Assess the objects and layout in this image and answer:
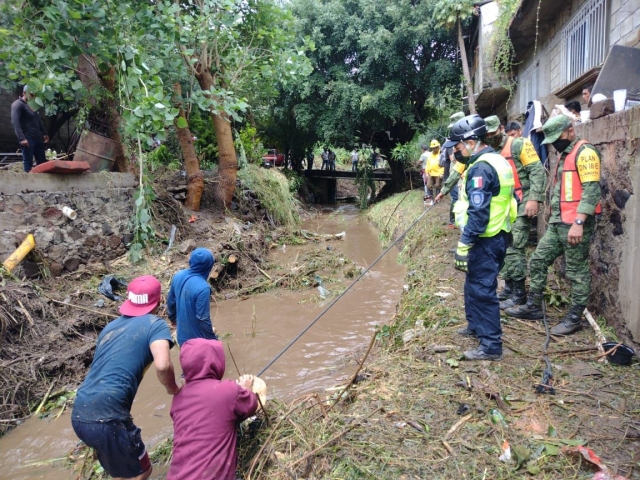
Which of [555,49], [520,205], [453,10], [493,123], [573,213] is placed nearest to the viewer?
[573,213]

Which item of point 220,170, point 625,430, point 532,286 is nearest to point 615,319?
point 532,286

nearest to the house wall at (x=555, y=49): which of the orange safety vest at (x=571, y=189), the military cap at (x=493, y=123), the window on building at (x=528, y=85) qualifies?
the window on building at (x=528, y=85)

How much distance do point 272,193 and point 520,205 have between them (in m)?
8.04

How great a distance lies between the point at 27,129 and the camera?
23.3 feet

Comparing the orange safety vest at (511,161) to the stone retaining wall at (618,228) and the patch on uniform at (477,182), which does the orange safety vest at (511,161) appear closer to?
the stone retaining wall at (618,228)

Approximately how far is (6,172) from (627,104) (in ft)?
24.8

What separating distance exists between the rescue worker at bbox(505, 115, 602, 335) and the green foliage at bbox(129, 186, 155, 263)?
5.77 meters

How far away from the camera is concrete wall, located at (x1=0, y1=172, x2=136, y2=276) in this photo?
594 cm

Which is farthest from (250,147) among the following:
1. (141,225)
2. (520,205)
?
(520,205)

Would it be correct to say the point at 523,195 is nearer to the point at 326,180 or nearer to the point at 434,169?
the point at 434,169

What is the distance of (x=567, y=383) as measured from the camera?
3.15m

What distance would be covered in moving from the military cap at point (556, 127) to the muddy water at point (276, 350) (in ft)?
9.68

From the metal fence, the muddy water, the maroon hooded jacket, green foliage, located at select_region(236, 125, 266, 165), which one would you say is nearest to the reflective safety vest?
the muddy water

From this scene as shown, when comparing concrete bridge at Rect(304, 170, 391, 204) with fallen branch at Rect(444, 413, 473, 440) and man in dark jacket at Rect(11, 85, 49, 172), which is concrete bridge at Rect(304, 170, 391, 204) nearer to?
man in dark jacket at Rect(11, 85, 49, 172)
